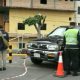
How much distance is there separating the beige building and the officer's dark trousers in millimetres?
41775

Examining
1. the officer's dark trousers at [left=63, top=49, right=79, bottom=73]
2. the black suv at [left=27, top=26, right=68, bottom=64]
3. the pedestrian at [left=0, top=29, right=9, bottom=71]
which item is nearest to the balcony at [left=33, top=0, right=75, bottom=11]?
the black suv at [left=27, top=26, right=68, bottom=64]

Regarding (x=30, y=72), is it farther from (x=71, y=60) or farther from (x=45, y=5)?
(x=45, y=5)

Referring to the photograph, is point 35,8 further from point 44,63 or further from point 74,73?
point 74,73

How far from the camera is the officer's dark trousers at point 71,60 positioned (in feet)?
43.7

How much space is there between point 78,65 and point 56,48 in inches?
43.0

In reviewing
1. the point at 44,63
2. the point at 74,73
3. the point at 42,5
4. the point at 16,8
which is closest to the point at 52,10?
the point at 42,5

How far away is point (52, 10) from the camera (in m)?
59.9

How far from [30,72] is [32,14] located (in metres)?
44.5

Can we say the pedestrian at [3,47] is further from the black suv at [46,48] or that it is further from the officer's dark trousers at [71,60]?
the officer's dark trousers at [71,60]

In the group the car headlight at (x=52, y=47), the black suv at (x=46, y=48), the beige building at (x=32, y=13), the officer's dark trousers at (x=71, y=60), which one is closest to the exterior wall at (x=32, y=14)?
the beige building at (x=32, y=13)

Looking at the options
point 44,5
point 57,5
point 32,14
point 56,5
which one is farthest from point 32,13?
point 57,5

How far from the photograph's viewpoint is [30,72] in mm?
13953

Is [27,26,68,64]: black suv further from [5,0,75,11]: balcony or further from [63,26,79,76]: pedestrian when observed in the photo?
[5,0,75,11]: balcony

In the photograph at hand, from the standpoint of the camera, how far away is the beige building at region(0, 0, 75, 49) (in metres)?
57.4
